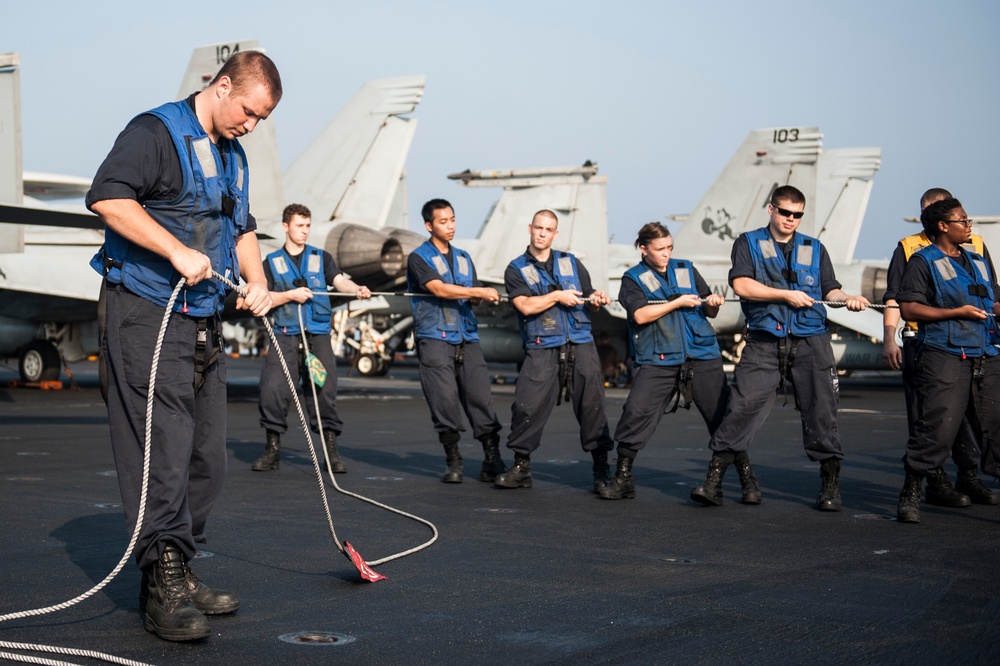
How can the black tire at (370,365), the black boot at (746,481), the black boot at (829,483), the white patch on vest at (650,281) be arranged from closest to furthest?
the black boot at (829,483)
the black boot at (746,481)
the white patch on vest at (650,281)
the black tire at (370,365)

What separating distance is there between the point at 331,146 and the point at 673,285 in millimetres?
16071

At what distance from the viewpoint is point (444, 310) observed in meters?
8.80

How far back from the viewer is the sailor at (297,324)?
927cm

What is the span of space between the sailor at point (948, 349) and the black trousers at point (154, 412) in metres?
4.57

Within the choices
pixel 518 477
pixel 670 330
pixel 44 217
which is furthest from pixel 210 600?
pixel 44 217

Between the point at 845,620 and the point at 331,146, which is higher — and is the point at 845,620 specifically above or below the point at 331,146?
below

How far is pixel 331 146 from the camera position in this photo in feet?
75.3

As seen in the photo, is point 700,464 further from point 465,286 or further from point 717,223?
point 717,223

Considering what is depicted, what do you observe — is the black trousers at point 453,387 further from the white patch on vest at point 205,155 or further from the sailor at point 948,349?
the white patch on vest at point 205,155

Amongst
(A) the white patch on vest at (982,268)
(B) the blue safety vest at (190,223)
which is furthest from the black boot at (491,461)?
(B) the blue safety vest at (190,223)

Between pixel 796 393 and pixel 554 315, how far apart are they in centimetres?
194

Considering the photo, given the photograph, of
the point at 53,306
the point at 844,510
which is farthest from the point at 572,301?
the point at 53,306

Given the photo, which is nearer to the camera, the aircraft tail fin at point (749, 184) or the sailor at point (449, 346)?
the sailor at point (449, 346)

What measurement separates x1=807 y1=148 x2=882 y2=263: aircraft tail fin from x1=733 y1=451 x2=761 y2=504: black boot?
2708 centimetres
